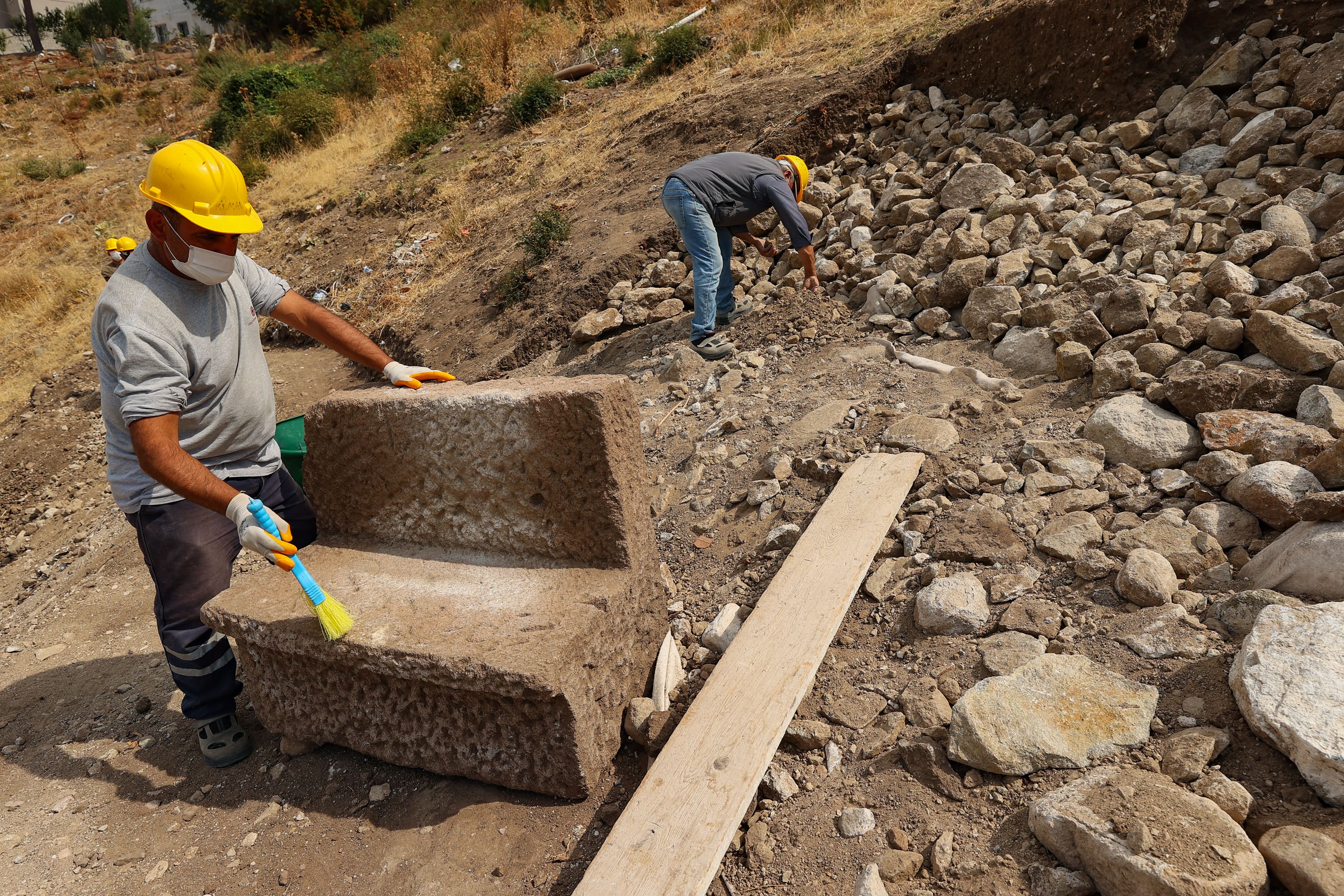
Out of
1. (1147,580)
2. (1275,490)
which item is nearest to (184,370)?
(1147,580)

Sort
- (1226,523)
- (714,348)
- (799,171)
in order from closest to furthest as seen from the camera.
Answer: (1226,523), (714,348), (799,171)

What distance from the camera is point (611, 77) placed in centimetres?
1071

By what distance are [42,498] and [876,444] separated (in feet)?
22.5

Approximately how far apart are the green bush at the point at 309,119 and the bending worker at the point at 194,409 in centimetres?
1198

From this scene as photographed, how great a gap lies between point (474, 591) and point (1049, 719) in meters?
1.63

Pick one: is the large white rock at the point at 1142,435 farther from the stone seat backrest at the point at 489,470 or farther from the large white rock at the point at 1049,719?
the stone seat backrest at the point at 489,470

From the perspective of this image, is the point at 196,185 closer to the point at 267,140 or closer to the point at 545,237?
the point at 545,237

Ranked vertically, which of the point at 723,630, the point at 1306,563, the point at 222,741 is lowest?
the point at 222,741

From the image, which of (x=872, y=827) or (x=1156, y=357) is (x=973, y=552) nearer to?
(x=872, y=827)

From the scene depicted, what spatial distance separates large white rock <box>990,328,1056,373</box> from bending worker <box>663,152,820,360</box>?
1492 mm

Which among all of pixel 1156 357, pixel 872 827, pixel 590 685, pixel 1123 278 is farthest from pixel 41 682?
pixel 1123 278

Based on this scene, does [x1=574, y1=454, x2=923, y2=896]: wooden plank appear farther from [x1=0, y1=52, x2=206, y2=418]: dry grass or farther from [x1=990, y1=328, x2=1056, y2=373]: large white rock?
[x1=0, y1=52, x2=206, y2=418]: dry grass

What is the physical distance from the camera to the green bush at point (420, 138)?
11.2 metres

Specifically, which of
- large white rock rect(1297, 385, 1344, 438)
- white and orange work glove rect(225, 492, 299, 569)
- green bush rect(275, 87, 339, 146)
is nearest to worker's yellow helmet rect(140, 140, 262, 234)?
white and orange work glove rect(225, 492, 299, 569)
